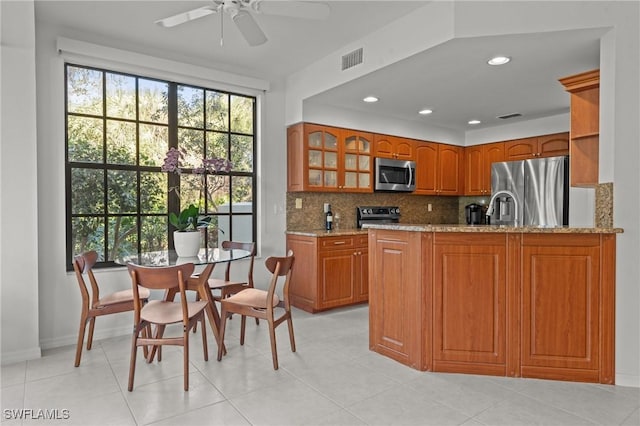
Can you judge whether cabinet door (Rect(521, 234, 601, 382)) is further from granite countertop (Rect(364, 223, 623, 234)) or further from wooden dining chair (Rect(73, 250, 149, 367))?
wooden dining chair (Rect(73, 250, 149, 367))

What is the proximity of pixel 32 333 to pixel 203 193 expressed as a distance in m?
1.89

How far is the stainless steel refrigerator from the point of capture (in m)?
4.98

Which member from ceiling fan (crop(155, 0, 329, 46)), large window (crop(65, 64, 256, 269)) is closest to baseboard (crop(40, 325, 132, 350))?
large window (crop(65, 64, 256, 269))

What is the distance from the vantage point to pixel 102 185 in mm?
3705

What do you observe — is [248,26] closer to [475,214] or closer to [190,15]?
[190,15]

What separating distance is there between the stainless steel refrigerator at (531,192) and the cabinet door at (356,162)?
1.76 m

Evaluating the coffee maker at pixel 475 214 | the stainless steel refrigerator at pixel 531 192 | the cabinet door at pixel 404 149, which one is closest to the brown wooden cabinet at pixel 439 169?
the cabinet door at pixel 404 149

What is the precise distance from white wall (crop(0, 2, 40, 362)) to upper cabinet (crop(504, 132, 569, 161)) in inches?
220

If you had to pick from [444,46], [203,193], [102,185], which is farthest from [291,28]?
[102,185]

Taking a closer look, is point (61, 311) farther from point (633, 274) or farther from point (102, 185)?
point (633, 274)

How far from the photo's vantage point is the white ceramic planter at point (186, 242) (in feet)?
10.3

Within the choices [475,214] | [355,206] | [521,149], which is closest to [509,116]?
[521,149]

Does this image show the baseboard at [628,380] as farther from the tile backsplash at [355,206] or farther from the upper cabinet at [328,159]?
the tile backsplash at [355,206]

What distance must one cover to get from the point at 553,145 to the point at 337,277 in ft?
11.1
